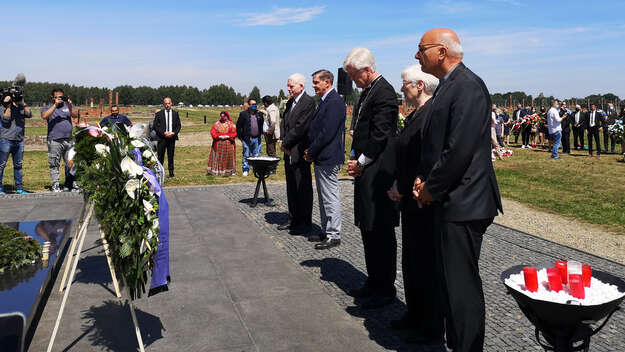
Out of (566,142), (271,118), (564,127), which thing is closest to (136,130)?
(271,118)

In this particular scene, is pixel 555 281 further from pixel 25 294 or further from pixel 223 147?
pixel 223 147

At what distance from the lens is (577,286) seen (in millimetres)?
2662

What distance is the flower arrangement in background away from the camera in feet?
11.7

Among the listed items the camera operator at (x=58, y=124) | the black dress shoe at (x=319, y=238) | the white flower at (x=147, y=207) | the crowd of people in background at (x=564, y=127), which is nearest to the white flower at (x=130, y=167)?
the white flower at (x=147, y=207)

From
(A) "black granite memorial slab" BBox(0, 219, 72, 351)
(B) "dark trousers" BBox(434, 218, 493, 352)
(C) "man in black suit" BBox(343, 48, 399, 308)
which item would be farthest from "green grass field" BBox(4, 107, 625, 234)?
(A) "black granite memorial slab" BBox(0, 219, 72, 351)

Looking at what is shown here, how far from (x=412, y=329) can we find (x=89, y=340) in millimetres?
2704

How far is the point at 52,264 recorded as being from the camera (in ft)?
16.8

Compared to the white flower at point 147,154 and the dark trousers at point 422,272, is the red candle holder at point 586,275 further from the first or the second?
the white flower at point 147,154

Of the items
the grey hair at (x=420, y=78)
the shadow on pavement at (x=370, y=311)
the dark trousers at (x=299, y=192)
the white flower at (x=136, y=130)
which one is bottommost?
the shadow on pavement at (x=370, y=311)

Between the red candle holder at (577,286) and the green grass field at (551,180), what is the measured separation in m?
6.84

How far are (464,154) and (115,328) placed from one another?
3.28 m

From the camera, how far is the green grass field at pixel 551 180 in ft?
34.4

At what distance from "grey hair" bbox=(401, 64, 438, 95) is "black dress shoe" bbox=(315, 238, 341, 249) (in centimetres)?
317

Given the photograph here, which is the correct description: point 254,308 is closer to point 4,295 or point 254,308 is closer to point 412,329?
point 412,329
